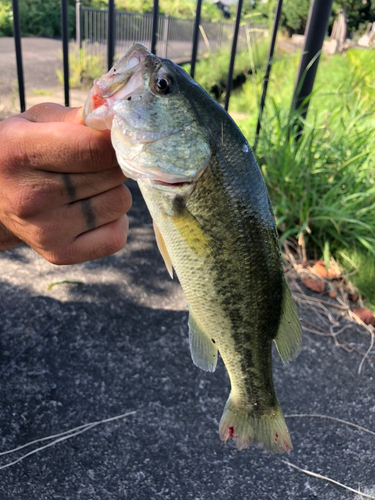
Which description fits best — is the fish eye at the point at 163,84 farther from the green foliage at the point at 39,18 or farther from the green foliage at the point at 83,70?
→ the green foliage at the point at 39,18

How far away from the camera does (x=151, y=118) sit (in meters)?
1.14

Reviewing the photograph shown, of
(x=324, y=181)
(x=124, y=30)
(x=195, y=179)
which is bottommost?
(x=124, y=30)

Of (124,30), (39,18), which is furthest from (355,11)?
(39,18)

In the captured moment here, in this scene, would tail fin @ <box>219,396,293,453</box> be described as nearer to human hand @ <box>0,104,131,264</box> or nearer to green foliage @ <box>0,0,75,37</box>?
human hand @ <box>0,104,131,264</box>

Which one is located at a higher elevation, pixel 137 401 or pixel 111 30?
pixel 111 30

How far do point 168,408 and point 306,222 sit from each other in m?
1.97

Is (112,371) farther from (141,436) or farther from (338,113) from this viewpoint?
(338,113)

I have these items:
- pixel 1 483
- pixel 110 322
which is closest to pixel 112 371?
pixel 110 322

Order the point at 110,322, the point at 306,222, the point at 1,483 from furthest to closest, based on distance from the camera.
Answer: the point at 306,222 < the point at 110,322 < the point at 1,483

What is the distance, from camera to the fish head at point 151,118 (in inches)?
43.8

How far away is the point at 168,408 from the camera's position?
232cm

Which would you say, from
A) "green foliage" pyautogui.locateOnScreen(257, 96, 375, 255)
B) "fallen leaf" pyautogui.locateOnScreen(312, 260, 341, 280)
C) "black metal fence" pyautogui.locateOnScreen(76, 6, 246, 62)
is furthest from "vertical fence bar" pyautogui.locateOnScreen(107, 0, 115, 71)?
"black metal fence" pyautogui.locateOnScreen(76, 6, 246, 62)

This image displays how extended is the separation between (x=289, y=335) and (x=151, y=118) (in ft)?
2.70

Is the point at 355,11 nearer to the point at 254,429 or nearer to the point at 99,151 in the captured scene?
the point at 99,151
